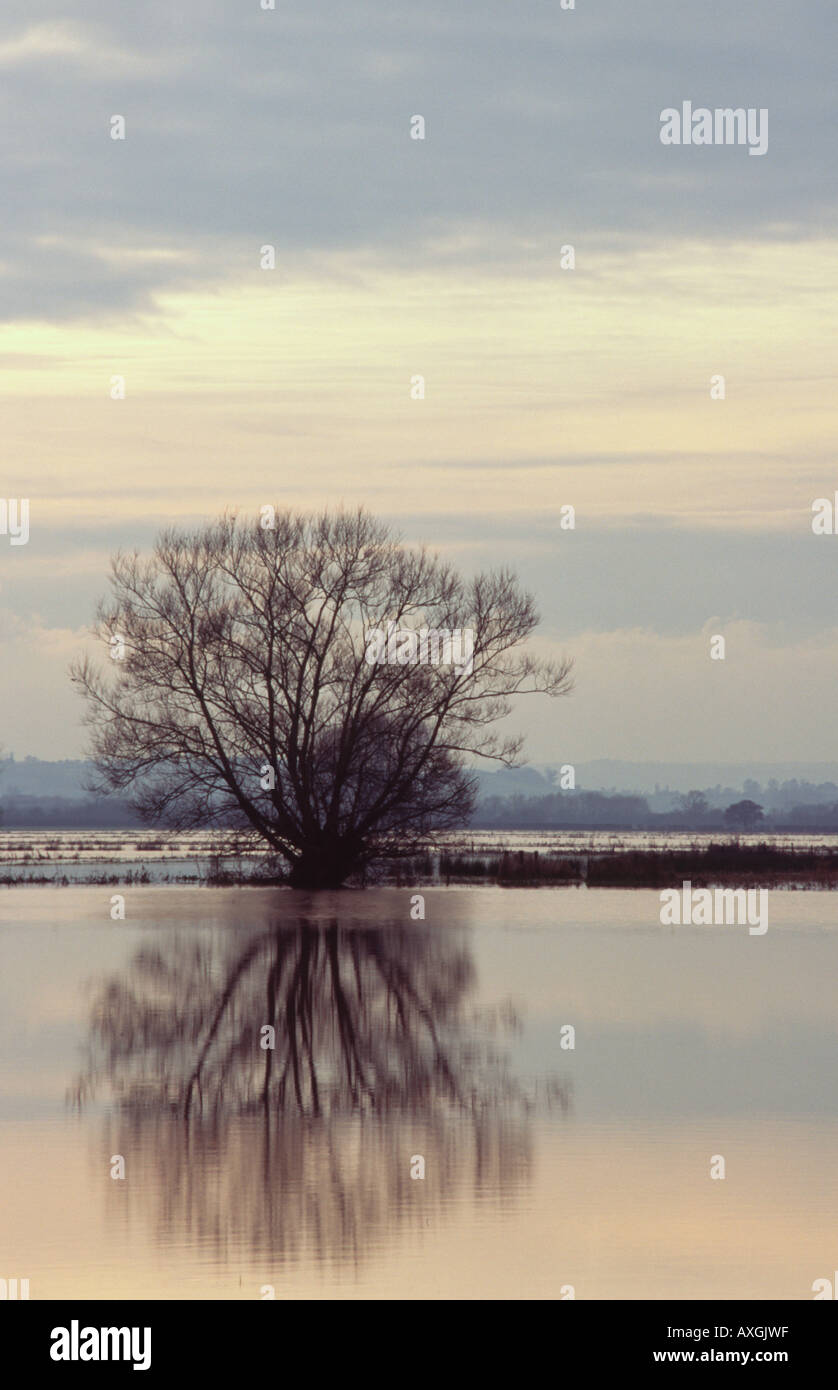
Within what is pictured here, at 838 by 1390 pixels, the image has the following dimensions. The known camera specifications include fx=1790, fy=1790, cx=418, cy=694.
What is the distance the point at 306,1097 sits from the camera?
13148 millimetres

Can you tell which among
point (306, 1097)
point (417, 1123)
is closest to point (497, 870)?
point (306, 1097)

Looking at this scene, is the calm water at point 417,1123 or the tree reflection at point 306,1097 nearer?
the calm water at point 417,1123

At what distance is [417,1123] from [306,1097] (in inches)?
50.6

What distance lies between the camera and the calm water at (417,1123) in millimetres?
9047

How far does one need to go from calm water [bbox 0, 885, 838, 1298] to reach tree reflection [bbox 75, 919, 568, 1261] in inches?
1.4

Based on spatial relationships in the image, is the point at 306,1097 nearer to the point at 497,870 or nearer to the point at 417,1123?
the point at 417,1123

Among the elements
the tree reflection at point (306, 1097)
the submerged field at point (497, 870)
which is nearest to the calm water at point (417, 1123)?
the tree reflection at point (306, 1097)

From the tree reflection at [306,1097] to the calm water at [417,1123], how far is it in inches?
1.4

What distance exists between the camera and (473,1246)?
927cm

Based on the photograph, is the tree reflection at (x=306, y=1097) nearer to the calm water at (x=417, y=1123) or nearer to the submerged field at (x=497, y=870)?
the calm water at (x=417, y=1123)
